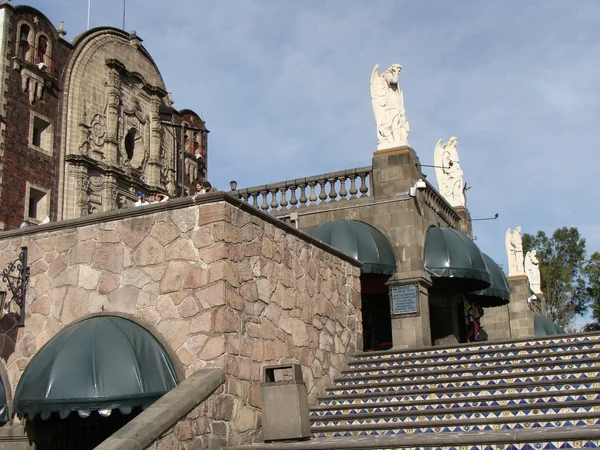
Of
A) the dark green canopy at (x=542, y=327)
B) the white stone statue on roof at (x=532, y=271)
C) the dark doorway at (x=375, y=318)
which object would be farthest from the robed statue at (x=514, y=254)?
the dark doorway at (x=375, y=318)

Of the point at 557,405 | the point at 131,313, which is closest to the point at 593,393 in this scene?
the point at 557,405

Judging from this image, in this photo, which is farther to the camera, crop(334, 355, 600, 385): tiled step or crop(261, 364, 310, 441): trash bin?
crop(334, 355, 600, 385): tiled step

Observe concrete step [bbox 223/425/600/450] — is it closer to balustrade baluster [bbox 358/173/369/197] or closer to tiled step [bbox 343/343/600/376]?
tiled step [bbox 343/343/600/376]

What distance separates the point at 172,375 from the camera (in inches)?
352

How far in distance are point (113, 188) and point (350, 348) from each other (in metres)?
19.3

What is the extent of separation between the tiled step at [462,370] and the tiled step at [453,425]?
1682 mm

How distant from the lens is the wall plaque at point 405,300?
1648 centimetres

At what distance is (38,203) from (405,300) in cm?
1607

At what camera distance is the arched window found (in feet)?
88.8

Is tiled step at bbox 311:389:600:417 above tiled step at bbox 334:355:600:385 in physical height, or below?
below

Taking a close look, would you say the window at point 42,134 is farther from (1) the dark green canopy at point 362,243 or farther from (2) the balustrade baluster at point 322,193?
(1) the dark green canopy at point 362,243

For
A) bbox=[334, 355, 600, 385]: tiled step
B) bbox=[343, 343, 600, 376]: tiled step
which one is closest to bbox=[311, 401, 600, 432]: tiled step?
bbox=[334, 355, 600, 385]: tiled step

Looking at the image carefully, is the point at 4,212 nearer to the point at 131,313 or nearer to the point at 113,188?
the point at 113,188

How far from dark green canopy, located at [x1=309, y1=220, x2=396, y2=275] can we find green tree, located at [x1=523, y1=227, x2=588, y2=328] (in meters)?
34.9
